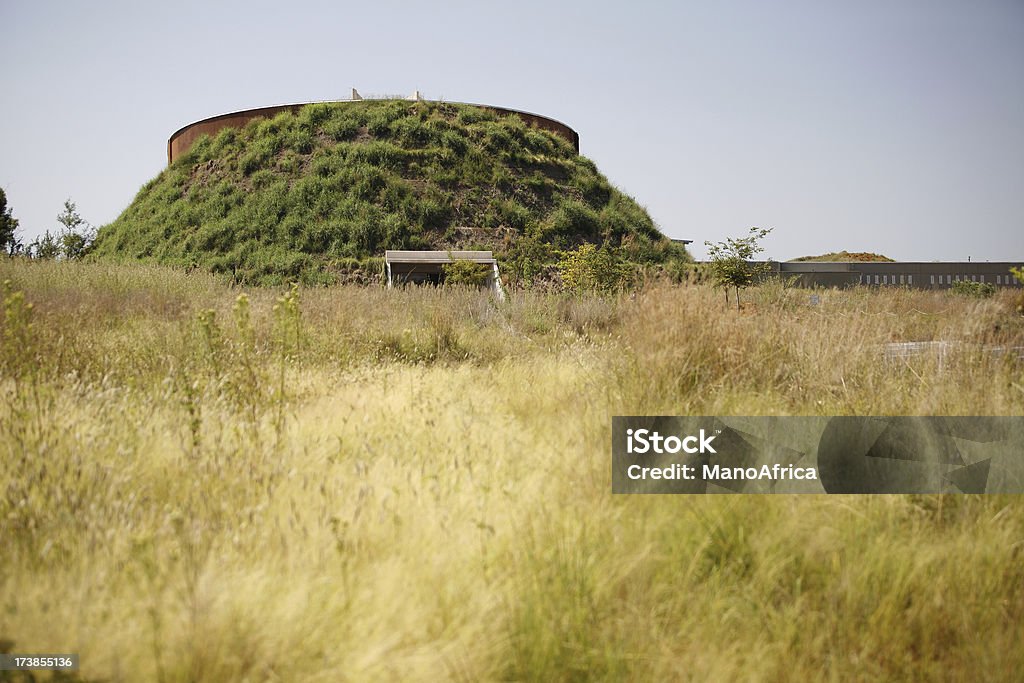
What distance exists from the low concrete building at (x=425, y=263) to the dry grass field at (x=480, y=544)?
35.9 feet

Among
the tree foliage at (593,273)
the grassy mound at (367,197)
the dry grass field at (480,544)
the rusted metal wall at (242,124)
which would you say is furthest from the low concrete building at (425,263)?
the dry grass field at (480,544)

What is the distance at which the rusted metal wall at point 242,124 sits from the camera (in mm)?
21141

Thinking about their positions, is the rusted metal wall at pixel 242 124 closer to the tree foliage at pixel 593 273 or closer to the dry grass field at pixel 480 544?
the tree foliage at pixel 593 273

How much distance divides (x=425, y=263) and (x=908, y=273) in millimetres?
20621

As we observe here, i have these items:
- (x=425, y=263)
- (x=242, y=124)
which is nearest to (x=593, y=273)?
(x=425, y=263)

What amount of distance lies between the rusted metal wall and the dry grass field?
1853 cm

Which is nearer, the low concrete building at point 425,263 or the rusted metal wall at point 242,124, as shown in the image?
the low concrete building at point 425,263

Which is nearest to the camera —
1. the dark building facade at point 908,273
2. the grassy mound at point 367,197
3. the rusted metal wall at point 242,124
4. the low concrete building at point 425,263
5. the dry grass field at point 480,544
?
the dry grass field at point 480,544

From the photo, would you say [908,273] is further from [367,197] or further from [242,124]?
[242,124]

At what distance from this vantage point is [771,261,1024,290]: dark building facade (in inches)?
970

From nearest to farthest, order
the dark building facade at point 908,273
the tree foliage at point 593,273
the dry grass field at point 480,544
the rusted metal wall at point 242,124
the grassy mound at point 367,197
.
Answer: the dry grass field at point 480,544 → the tree foliage at point 593,273 → the grassy mound at point 367,197 → the rusted metal wall at point 242,124 → the dark building facade at point 908,273

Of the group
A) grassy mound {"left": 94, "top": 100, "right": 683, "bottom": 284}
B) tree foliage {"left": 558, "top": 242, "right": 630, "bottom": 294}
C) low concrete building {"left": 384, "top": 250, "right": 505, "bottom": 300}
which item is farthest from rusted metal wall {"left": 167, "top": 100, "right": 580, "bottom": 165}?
tree foliage {"left": 558, "top": 242, "right": 630, "bottom": 294}

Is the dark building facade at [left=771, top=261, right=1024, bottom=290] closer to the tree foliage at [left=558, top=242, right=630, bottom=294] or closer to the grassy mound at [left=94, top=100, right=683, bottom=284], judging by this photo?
the grassy mound at [left=94, top=100, right=683, bottom=284]

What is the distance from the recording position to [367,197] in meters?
17.4
